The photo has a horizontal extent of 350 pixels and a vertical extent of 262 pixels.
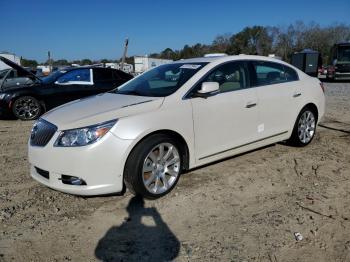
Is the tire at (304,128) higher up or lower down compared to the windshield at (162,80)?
lower down

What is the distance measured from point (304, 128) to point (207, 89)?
8.14 ft

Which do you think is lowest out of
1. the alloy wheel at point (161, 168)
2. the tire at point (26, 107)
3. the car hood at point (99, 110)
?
the alloy wheel at point (161, 168)

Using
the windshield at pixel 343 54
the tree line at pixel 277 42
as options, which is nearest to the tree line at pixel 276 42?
the tree line at pixel 277 42

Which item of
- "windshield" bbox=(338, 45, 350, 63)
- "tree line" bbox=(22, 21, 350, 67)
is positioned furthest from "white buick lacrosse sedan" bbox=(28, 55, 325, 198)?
"tree line" bbox=(22, 21, 350, 67)

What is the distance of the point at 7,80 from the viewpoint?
1030cm

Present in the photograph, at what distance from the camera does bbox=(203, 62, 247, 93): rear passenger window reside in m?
4.54

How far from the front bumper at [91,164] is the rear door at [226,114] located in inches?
41.0

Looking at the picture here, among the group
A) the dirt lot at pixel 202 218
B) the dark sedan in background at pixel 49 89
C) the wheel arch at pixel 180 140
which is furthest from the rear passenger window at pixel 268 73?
the dark sedan in background at pixel 49 89

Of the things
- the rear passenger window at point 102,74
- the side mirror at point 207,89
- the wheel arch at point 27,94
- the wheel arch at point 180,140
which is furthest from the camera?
the rear passenger window at point 102,74

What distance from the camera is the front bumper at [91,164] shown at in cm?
→ 348

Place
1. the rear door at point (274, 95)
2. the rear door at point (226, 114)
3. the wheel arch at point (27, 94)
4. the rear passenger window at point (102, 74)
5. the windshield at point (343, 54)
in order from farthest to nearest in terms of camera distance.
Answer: the windshield at point (343, 54), the rear passenger window at point (102, 74), the wheel arch at point (27, 94), the rear door at point (274, 95), the rear door at point (226, 114)

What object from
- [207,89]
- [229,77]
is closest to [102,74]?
[229,77]

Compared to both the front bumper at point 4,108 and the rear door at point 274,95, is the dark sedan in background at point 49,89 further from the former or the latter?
the rear door at point 274,95

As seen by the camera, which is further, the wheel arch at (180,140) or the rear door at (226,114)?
the rear door at (226,114)
